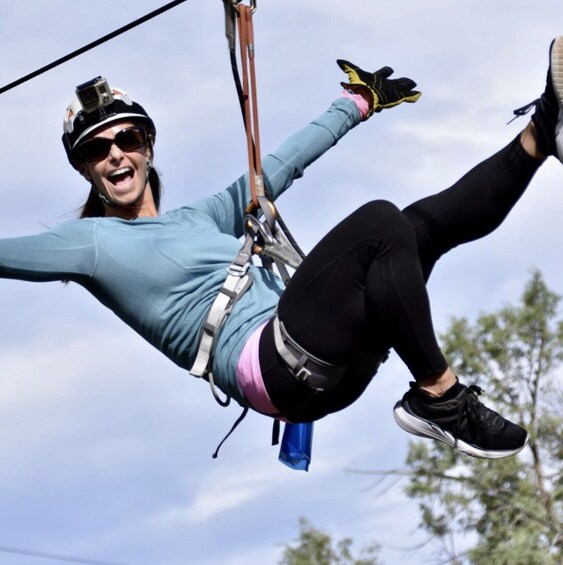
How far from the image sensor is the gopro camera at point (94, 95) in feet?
15.6

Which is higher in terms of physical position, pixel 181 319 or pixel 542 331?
pixel 542 331

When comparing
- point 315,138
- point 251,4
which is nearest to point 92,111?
point 251,4

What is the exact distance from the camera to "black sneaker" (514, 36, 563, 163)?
403 centimetres

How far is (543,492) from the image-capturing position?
1691 cm

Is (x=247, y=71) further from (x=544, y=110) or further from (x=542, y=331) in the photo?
(x=542, y=331)

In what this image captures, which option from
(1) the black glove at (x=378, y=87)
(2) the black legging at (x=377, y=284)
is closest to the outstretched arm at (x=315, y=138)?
(1) the black glove at (x=378, y=87)

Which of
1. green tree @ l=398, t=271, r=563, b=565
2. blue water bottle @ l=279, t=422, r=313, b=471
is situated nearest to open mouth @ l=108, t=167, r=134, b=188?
blue water bottle @ l=279, t=422, r=313, b=471

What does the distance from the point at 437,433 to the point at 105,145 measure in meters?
1.47

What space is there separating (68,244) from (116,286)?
0.19m

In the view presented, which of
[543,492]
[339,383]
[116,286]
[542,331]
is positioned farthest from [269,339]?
[542,331]

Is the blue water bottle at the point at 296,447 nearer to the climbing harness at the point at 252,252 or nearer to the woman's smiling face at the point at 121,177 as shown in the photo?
the climbing harness at the point at 252,252

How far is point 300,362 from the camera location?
4.12 metres

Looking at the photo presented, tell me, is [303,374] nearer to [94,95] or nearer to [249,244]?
[249,244]

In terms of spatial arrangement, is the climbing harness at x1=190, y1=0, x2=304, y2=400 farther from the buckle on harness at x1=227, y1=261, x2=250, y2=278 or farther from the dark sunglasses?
the dark sunglasses
